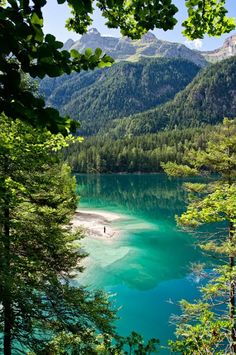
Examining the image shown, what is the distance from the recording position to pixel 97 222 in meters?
61.8

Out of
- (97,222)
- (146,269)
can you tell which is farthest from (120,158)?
(146,269)

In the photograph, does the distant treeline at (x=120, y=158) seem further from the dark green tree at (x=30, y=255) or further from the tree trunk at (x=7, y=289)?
the tree trunk at (x=7, y=289)

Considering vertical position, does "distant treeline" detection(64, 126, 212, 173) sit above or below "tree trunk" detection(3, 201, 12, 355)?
above

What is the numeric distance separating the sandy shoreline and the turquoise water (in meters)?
1.63

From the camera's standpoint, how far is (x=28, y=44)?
1.98 metres

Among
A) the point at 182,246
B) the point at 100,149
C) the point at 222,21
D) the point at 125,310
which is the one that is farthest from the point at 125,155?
the point at 222,21

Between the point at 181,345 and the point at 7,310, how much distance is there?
635cm

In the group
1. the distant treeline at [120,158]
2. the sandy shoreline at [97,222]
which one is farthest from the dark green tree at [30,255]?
the distant treeline at [120,158]

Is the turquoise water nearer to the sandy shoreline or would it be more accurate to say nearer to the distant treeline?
the sandy shoreline

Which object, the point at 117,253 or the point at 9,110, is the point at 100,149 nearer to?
the point at 117,253

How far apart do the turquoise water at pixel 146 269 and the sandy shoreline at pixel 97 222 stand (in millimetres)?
1630

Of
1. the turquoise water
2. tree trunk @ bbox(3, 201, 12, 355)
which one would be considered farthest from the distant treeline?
tree trunk @ bbox(3, 201, 12, 355)

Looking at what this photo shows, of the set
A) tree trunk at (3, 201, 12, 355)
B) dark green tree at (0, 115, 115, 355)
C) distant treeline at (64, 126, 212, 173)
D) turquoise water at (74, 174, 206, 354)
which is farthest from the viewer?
distant treeline at (64, 126, 212, 173)

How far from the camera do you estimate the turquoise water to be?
27.3 meters
